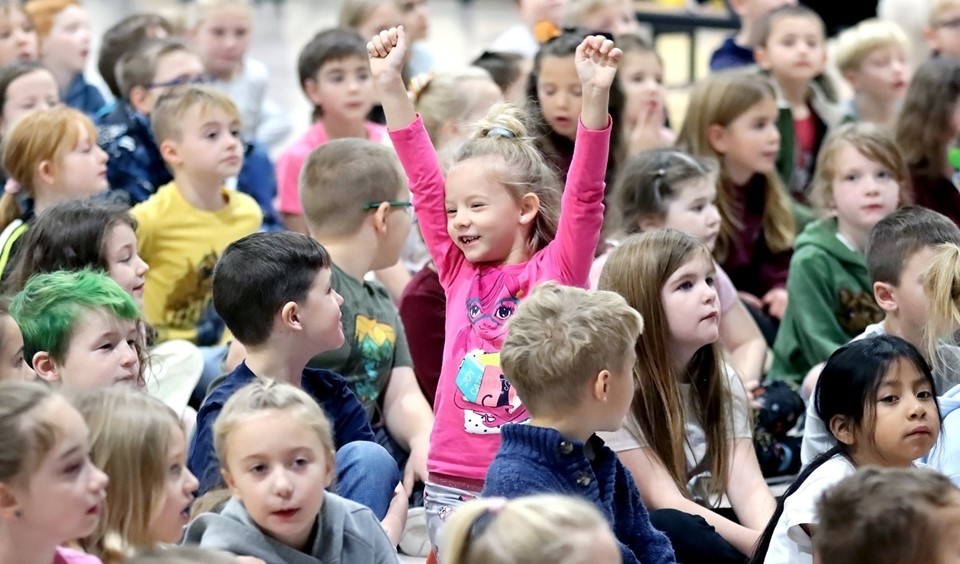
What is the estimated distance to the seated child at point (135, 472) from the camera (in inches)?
92.9

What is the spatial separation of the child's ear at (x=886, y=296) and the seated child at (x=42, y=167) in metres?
2.17

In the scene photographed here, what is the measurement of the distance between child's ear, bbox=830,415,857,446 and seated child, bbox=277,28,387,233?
103 inches

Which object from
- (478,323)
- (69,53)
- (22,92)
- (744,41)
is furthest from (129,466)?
(744,41)

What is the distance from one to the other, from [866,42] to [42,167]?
344cm

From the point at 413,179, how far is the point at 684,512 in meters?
0.93

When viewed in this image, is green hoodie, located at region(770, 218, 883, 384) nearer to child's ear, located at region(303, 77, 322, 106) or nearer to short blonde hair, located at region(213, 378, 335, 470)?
child's ear, located at region(303, 77, 322, 106)

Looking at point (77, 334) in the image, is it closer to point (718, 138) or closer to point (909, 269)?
point (909, 269)

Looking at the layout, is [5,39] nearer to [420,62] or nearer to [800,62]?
[420,62]

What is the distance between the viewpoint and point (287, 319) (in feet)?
9.72

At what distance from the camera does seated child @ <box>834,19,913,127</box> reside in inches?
236

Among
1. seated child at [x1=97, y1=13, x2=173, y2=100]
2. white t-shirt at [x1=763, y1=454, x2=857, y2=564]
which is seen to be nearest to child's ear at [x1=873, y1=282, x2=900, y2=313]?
white t-shirt at [x1=763, y1=454, x2=857, y2=564]

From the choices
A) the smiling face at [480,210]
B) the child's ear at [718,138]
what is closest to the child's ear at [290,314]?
the smiling face at [480,210]

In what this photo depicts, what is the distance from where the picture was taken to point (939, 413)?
9.81 ft

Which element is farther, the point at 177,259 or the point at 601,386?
the point at 177,259
